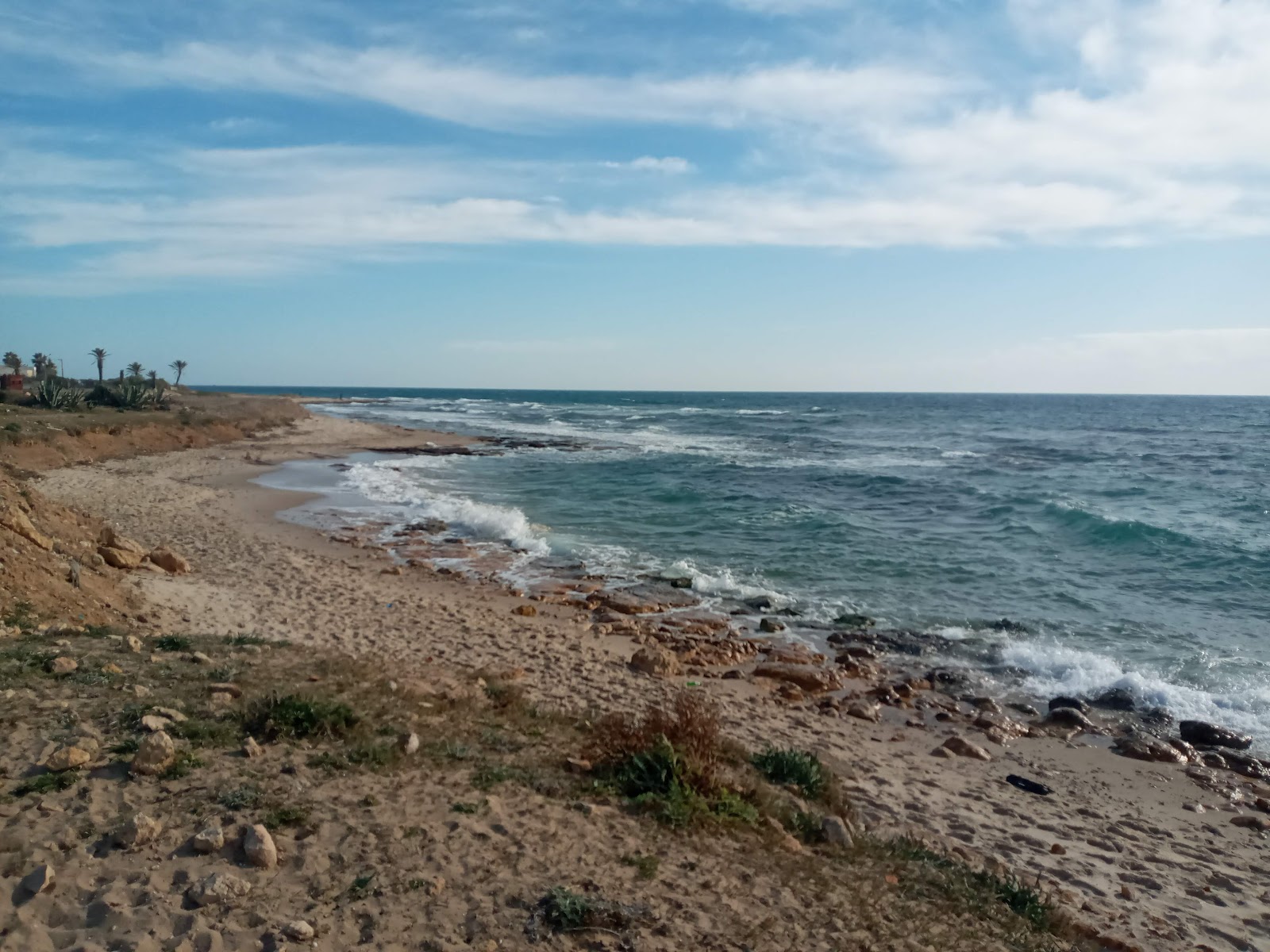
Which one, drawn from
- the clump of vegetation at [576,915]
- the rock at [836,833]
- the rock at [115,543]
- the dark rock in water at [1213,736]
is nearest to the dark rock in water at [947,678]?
the dark rock in water at [1213,736]

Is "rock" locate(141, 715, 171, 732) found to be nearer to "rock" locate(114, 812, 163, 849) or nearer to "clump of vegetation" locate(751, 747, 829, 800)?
"rock" locate(114, 812, 163, 849)

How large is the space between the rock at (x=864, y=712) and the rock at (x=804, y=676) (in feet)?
1.96

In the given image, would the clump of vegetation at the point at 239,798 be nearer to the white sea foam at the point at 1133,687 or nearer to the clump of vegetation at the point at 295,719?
the clump of vegetation at the point at 295,719

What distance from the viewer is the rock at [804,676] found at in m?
10.8

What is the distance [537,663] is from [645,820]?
491 centimetres

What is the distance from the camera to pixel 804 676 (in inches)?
429

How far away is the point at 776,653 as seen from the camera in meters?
12.0

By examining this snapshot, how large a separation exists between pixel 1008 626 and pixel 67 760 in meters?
12.8

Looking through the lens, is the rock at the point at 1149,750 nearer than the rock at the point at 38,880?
No

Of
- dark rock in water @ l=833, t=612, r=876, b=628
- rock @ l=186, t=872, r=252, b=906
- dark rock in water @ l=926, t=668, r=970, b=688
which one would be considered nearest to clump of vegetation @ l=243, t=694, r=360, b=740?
rock @ l=186, t=872, r=252, b=906

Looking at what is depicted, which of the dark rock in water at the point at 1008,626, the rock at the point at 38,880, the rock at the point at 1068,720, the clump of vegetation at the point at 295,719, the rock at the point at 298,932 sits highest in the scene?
the clump of vegetation at the point at 295,719

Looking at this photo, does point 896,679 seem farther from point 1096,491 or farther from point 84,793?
point 1096,491

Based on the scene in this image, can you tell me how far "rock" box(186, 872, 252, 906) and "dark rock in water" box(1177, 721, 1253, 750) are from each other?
9.96m

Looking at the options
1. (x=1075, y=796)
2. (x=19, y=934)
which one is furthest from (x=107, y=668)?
(x=1075, y=796)
